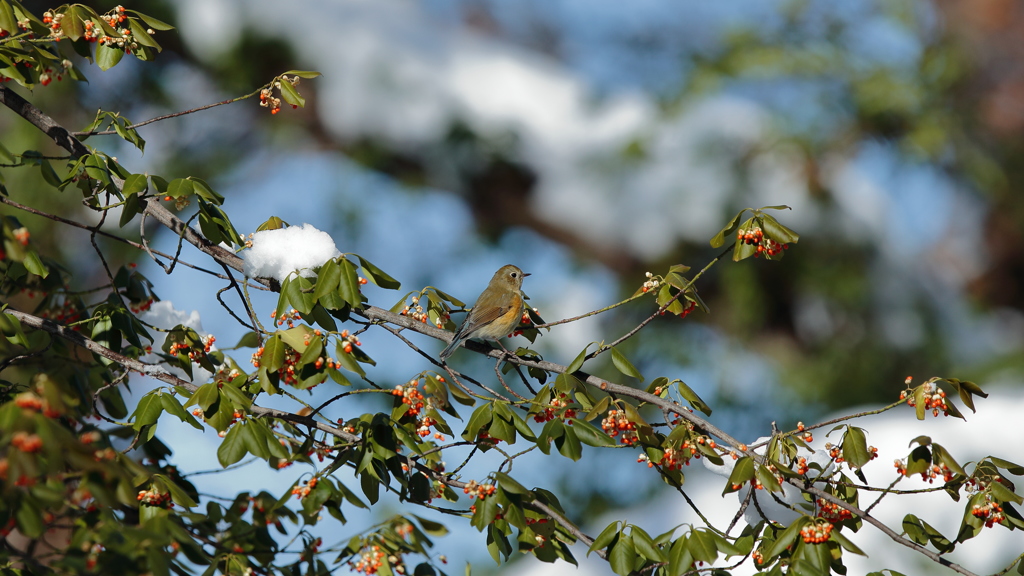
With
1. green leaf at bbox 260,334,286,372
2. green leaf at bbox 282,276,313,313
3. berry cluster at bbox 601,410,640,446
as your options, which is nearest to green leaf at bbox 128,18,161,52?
green leaf at bbox 282,276,313,313

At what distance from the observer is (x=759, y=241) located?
1.57m

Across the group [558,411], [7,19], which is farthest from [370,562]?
[7,19]

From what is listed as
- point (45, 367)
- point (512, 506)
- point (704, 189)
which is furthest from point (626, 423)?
point (704, 189)

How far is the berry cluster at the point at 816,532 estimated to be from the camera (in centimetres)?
136

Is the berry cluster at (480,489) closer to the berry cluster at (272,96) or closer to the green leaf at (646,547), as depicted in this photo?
the green leaf at (646,547)

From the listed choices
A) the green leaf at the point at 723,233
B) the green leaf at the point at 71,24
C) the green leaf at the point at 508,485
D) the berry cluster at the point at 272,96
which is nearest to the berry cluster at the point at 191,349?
the berry cluster at the point at 272,96

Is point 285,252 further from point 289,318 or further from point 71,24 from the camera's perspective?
point 71,24

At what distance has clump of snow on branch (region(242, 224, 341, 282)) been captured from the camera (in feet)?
5.38

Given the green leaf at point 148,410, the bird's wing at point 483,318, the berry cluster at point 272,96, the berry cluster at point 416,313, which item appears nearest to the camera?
the green leaf at point 148,410

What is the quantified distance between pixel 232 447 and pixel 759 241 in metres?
1.14

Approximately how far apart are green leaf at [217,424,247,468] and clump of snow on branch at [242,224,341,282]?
0.34 metres

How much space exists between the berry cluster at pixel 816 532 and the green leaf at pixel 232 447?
1.07 metres

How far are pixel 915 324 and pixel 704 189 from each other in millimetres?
2040

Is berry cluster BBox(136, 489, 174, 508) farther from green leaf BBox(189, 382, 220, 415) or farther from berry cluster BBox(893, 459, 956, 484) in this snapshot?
berry cluster BBox(893, 459, 956, 484)
